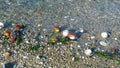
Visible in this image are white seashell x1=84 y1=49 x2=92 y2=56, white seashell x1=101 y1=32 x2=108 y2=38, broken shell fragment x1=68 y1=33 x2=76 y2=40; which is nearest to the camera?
white seashell x1=84 y1=49 x2=92 y2=56

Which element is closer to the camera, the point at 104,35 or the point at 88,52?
the point at 88,52

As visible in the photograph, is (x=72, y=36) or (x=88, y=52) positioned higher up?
(x=72, y=36)

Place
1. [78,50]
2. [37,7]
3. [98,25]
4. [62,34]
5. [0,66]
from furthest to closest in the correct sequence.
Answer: [37,7] < [98,25] < [62,34] < [78,50] < [0,66]

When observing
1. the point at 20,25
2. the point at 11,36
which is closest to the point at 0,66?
the point at 11,36

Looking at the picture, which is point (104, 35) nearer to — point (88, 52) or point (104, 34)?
point (104, 34)

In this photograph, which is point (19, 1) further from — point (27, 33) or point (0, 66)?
point (0, 66)

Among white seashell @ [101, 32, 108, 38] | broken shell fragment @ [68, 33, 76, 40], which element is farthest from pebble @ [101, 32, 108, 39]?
broken shell fragment @ [68, 33, 76, 40]

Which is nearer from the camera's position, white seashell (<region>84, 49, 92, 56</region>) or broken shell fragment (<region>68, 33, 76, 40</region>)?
white seashell (<region>84, 49, 92, 56</region>)

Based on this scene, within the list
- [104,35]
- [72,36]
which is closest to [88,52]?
[72,36]

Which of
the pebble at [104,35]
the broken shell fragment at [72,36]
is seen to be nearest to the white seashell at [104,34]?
the pebble at [104,35]

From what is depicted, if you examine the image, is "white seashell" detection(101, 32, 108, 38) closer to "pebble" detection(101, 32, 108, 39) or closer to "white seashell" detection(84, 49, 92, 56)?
"pebble" detection(101, 32, 108, 39)

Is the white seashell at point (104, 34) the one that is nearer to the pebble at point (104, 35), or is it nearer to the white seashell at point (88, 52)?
the pebble at point (104, 35)
